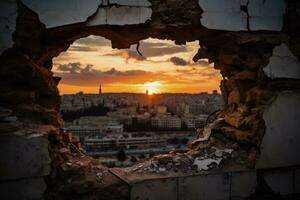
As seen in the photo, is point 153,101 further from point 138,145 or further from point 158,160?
point 158,160

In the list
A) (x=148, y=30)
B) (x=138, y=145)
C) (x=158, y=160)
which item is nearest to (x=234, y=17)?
(x=148, y=30)

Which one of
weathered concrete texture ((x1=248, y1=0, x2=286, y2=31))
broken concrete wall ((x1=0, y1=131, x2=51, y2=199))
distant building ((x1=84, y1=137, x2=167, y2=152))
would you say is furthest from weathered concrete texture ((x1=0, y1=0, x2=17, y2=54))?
distant building ((x1=84, y1=137, x2=167, y2=152))

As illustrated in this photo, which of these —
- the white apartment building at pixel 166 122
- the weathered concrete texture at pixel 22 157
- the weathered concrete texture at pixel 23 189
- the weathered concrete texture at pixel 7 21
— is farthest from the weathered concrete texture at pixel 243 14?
the white apartment building at pixel 166 122

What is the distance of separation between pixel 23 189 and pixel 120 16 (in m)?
1.85

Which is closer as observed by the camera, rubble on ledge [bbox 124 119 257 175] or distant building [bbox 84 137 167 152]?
rubble on ledge [bbox 124 119 257 175]

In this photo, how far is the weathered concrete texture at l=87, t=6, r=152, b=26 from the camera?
3326 millimetres

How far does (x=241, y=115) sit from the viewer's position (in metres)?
4.02

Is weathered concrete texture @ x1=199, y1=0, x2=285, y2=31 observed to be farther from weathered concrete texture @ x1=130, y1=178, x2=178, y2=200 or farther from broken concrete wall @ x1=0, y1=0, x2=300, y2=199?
weathered concrete texture @ x1=130, y1=178, x2=178, y2=200

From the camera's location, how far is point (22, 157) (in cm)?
297

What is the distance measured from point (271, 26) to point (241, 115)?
108 cm

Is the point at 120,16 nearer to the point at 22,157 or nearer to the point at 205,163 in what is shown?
the point at 22,157

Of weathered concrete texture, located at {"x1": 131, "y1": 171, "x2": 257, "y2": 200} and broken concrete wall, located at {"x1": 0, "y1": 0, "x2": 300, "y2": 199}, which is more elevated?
broken concrete wall, located at {"x1": 0, "y1": 0, "x2": 300, "y2": 199}

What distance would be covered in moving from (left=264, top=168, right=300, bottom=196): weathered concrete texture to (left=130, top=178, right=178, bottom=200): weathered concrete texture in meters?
1.21

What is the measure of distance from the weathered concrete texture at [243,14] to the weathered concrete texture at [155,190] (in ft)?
5.66
